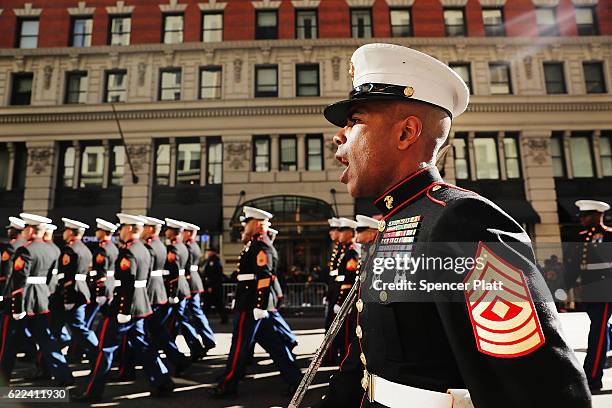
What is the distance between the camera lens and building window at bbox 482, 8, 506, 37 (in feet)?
65.3

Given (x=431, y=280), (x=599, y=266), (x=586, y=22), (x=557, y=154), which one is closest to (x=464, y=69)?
(x=557, y=154)

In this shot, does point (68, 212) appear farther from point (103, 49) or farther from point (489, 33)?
point (489, 33)

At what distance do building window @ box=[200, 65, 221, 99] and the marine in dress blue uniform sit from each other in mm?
18765

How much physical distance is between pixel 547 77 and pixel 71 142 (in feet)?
78.4

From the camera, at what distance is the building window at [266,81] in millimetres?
19531

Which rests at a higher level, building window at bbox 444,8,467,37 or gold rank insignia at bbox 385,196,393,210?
building window at bbox 444,8,467,37

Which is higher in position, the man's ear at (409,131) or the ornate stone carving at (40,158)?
the ornate stone carving at (40,158)

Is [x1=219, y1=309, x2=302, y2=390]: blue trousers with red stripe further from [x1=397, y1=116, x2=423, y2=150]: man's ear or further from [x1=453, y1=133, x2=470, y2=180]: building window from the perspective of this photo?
[x1=453, y1=133, x2=470, y2=180]: building window

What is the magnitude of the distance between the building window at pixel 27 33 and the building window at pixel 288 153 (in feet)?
45.0

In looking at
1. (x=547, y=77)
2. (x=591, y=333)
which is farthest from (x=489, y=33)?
(x=591, y=333)

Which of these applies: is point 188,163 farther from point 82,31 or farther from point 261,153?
point 82,31

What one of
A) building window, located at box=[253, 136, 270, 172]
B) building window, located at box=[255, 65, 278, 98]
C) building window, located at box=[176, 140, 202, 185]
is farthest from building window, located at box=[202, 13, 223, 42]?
building window, located at box=[253, 136, 270, 172]

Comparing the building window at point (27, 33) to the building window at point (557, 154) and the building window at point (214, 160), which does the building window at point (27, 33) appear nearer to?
the building window at point (214, 160)

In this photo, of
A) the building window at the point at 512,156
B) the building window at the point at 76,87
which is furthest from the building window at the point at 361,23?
the building window at the point at 76,87
